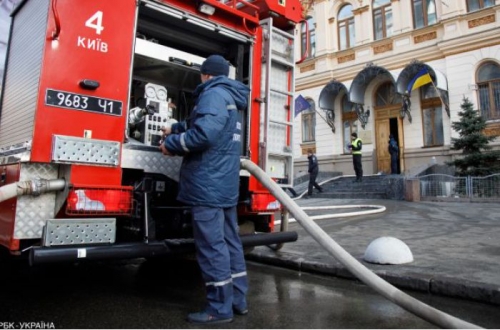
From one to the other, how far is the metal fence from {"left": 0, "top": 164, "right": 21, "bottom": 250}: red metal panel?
40.6 feet

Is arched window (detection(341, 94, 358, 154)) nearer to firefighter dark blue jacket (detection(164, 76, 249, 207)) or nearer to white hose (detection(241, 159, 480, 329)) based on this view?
white hose (detection(241, 159, 480, 329))

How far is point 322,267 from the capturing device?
15.1 feet

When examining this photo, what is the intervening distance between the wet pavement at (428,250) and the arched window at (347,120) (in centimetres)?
956

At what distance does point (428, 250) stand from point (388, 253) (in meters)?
1.15

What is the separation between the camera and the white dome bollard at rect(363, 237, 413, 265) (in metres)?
4.55

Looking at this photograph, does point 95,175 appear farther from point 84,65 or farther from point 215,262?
point 215,262


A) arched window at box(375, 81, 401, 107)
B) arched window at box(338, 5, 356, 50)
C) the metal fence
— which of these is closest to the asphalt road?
the metal fence

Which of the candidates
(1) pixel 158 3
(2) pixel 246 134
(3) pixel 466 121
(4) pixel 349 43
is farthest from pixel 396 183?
(1) pixel 158 3

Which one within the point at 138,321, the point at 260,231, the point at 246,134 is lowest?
the point at 138,321

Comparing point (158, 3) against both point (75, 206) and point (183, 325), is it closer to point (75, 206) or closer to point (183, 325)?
point (75, 206)

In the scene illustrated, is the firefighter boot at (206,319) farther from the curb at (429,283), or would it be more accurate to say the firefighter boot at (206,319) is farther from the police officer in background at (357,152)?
the police officer in background at (357,152)

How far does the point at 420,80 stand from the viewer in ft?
52.8

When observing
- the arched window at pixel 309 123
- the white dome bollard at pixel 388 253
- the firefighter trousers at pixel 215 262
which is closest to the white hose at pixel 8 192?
the firefighter trousers at pixel 215 262

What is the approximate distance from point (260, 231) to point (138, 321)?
2.08m
